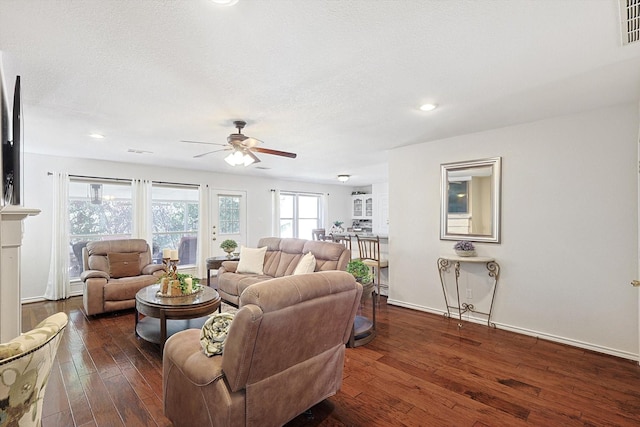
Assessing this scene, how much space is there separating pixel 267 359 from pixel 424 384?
1.53 m

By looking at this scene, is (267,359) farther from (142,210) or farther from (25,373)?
(142,210)

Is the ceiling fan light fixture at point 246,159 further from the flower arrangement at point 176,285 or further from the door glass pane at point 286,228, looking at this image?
the door glass pane at point 286,228

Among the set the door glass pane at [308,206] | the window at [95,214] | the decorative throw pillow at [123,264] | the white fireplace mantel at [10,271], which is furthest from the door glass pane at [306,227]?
the white fireplace mantel at [10,271]

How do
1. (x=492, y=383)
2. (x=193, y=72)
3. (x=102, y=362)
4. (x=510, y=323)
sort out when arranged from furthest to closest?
1. (x=510, y=323)
2. (x=102, y=362)
3. (x=492, y=383)
4. (x=193, y=72)

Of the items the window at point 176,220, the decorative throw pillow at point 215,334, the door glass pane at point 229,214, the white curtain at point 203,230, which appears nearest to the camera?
the decorative throw pillow at point 215,334

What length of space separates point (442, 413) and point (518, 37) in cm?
246

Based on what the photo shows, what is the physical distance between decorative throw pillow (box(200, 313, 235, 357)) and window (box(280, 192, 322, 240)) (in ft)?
21.9

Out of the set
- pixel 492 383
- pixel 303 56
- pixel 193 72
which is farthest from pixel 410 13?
pixel 492 383

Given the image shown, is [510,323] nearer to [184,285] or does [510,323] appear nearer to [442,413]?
[442,413]

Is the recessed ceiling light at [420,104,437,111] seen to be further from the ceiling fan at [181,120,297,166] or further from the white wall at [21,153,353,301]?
the white wall at [21,153,353,301]

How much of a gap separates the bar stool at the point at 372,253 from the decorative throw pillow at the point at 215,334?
3.21 meters

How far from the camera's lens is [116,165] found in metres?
5.70

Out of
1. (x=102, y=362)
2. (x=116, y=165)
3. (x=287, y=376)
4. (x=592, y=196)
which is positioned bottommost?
(x=102, y=362)

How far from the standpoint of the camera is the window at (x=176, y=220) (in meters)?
6.21
